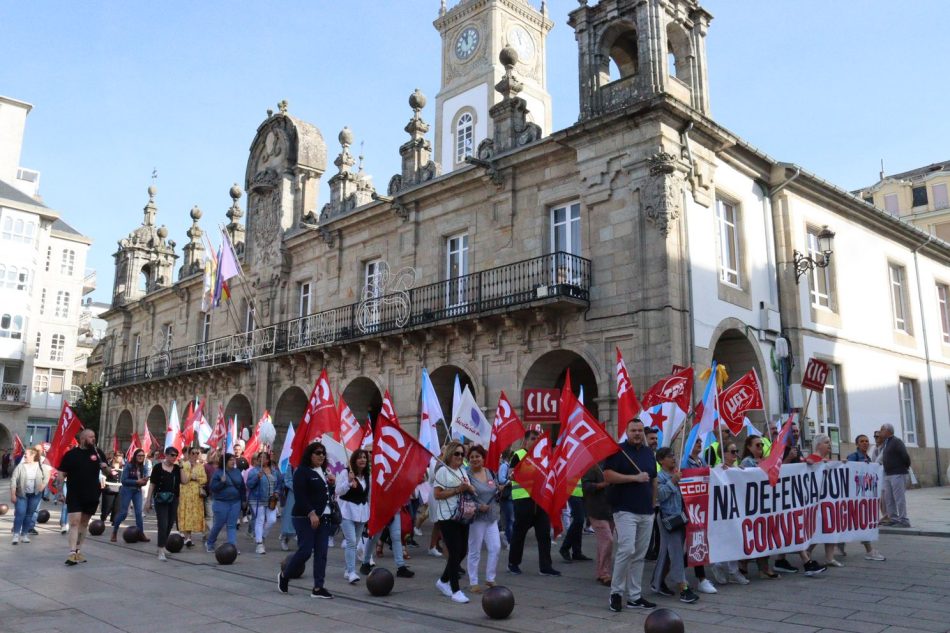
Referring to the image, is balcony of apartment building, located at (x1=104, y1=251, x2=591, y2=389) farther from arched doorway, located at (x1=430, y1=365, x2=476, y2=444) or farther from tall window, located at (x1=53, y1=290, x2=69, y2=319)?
tall window, located at (x1=53, y1=290, x2=69, y2=319)

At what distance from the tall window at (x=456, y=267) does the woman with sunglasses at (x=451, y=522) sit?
10676 millimetres

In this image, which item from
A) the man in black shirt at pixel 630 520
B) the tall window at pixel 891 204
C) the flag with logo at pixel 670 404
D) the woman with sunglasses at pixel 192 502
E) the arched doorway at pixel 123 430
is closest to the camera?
the man in black shirt at pixel 630 520

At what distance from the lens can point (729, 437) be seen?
12.2 metres

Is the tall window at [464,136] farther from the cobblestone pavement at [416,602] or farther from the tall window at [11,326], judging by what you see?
the cobblestone pavement at [416,602]

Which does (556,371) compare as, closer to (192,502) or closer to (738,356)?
(738,356)

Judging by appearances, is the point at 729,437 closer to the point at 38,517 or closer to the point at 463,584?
the point at 463,584

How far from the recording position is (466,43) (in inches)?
1644

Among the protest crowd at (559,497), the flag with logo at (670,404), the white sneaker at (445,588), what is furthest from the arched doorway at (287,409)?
the white sneaker at (445,588)

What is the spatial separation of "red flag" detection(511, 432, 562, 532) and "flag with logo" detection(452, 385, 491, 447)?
13.9 feet

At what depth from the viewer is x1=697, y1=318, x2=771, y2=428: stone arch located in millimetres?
16656

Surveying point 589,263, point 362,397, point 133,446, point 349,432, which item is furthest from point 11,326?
point 349,432

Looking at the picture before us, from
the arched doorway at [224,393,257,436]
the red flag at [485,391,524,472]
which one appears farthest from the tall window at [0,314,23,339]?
the red flag at [485,391,524,472]

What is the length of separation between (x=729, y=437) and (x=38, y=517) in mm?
13885

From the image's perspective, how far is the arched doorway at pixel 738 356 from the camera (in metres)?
16.8
